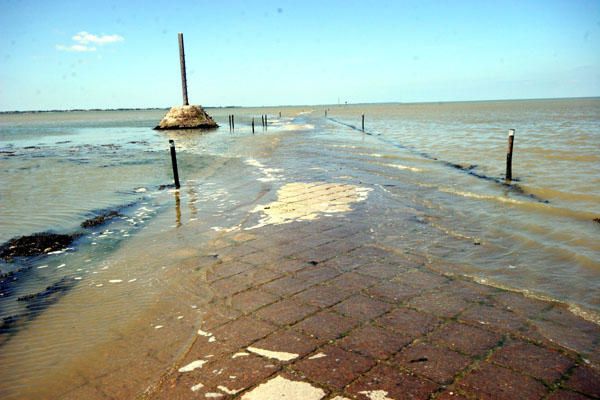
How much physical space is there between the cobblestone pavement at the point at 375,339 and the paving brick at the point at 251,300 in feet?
0.07

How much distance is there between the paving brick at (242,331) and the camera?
11.4ft

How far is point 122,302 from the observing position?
4496 mm

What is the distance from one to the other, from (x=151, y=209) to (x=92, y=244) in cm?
263

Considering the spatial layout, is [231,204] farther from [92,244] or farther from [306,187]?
[92,244]

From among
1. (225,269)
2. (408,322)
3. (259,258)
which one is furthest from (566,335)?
(225,269)

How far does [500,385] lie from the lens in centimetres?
278

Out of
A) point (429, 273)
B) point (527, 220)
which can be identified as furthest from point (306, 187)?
point (429, 273)

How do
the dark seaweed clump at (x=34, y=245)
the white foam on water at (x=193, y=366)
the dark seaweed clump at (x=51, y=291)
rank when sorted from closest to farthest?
the white foam on water at (x=193, y=366) → the dark seaweed clump at (x=51, y=291) → the dark seaweed clump at (x=34, y=245)

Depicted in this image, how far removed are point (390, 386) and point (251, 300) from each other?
1958 mm

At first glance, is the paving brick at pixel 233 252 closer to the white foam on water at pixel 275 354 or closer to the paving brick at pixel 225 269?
the paving brick at pixel 225 269

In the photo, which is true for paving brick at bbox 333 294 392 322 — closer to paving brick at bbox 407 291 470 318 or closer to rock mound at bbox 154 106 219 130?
paving brick at bbox 407 291 470 318

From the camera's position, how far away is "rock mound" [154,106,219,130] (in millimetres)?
43188

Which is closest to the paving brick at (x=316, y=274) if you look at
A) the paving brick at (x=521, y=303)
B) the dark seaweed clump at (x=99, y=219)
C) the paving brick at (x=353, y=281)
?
the paving brick at (x=353, y=281)

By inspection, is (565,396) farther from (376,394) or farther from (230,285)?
(230,285)
